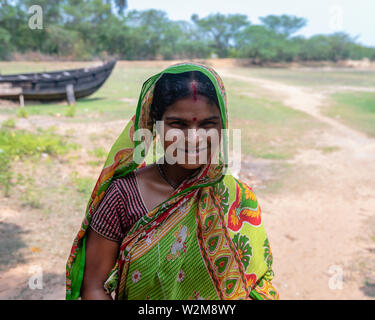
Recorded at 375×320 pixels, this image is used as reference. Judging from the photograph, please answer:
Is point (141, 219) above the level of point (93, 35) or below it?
below

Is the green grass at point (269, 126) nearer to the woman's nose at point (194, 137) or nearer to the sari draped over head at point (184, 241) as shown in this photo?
the sari draped over head at point (184, 241)

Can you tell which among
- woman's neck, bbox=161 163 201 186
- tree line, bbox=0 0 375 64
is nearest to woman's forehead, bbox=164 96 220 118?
woman's neck, bbox=161 163 201 186

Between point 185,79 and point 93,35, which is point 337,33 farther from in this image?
Answer: point 185,79

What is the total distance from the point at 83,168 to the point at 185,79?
16.9 feet

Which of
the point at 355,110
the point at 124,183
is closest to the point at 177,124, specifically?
the point at 124,183

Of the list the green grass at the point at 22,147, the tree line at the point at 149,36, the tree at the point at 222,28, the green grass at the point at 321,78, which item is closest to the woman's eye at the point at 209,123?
the green grass at the point at 22,147

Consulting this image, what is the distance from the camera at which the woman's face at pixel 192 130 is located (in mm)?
1419

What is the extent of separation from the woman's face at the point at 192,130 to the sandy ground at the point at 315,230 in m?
2.41

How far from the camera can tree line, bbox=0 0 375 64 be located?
31.0 metres

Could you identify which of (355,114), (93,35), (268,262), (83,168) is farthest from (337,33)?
(268,262)

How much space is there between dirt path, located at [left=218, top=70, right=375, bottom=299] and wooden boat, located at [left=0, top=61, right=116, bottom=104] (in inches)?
346

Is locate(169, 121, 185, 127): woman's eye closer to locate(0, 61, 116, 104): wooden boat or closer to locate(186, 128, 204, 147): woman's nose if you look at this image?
locate(186, 128, 204, 147): woman's nose

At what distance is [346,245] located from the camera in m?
4.39
